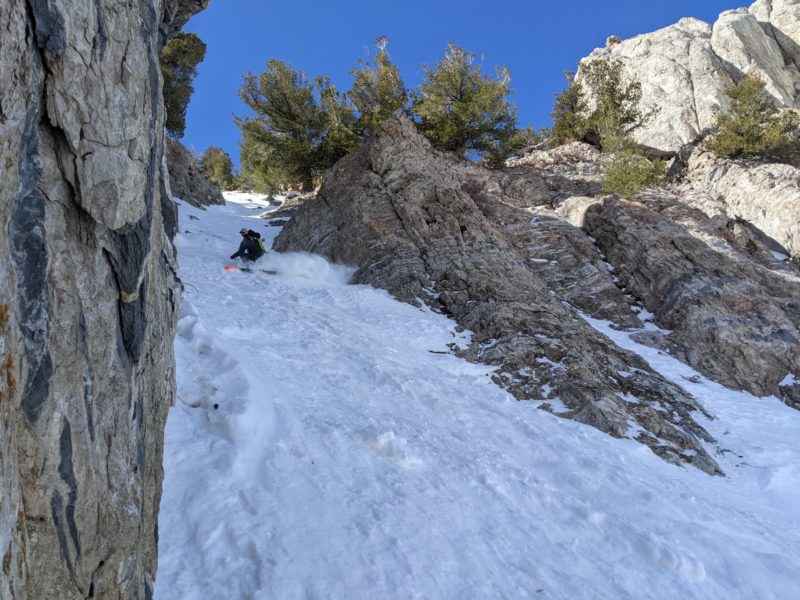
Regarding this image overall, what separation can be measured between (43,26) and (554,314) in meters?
13.9

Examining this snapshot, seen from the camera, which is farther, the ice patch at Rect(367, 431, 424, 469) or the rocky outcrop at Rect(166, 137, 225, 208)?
the rocky outcrop at Rect(166, 137, 225, 208)

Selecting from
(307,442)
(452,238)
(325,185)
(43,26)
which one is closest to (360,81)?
(325,185)

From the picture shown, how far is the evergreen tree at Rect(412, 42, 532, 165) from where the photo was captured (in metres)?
28.4

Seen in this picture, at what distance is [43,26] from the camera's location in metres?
2.77

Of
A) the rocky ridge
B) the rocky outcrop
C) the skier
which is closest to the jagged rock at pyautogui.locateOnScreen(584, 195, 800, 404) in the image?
the rocky ridge

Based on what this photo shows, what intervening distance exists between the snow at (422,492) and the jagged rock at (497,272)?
857 millimetres

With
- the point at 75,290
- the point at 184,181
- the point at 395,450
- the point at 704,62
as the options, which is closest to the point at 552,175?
the point at 704,62

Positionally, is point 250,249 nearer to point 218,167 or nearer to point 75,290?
point 75,290

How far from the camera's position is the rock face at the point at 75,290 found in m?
2.57

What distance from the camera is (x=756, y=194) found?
21.8m

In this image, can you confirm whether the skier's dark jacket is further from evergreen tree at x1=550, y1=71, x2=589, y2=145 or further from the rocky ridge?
evergreen tree at x1=550, y1=71, x2=589, y2=145

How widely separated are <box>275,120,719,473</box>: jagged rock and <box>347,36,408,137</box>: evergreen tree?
12.7ft

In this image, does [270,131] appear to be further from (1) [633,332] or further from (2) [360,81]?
(1) [633,332]

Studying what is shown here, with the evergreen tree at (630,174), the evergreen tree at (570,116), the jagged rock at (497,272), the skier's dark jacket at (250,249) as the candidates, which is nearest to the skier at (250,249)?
the skier's dark jacket at (250,249)
